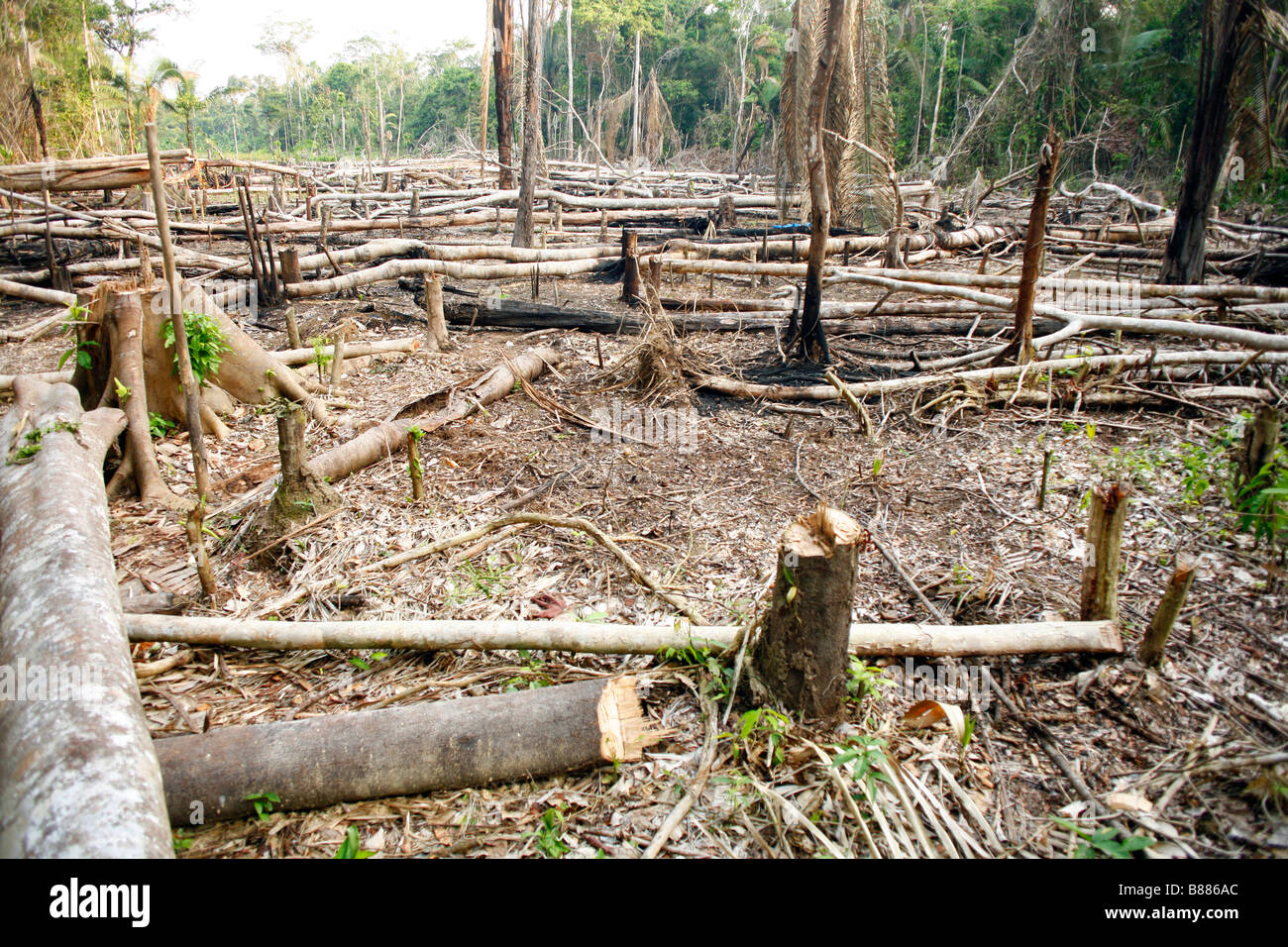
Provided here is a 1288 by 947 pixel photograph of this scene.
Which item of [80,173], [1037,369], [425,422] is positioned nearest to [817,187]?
[1037,369]

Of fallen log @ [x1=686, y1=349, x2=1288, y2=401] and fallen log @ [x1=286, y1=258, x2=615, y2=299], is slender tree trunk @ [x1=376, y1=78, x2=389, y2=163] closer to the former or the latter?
fallen log @ [x1=286, y1=258, x2=615, y2=299]

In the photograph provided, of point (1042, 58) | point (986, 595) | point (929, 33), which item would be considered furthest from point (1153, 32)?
point (986, 595)

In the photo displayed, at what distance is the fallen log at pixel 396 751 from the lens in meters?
2.23

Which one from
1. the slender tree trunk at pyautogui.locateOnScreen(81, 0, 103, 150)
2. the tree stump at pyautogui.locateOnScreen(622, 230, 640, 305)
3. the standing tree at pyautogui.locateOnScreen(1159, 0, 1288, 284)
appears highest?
the slender tree trunk at pyautogui.locateOnScreen(81, 0, 103, 150)

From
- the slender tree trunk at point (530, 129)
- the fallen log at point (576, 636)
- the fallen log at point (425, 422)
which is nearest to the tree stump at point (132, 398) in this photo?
the fallen log at point (425, 422)

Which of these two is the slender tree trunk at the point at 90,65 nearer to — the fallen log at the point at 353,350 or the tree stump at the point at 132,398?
the fallen log at the point at 353,350

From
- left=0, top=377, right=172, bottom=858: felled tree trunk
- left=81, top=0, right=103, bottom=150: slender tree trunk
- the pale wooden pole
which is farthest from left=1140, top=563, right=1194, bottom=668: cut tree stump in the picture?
left=81, top=0, right=103, bottom=150: slender tree trunk

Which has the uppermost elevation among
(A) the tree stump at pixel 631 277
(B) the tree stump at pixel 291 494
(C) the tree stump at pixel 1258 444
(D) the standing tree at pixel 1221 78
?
(D) the standing tree at pixel 1221 78

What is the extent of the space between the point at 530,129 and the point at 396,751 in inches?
426

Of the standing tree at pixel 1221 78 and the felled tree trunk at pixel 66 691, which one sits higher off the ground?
the standing tree at pixel 1221 78

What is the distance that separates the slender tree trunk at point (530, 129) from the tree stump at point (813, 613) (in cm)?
1011

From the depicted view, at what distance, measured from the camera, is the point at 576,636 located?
2859mm

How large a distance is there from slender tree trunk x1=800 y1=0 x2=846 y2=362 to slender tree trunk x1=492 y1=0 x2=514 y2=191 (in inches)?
473

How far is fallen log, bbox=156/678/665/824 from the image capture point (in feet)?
7.33
